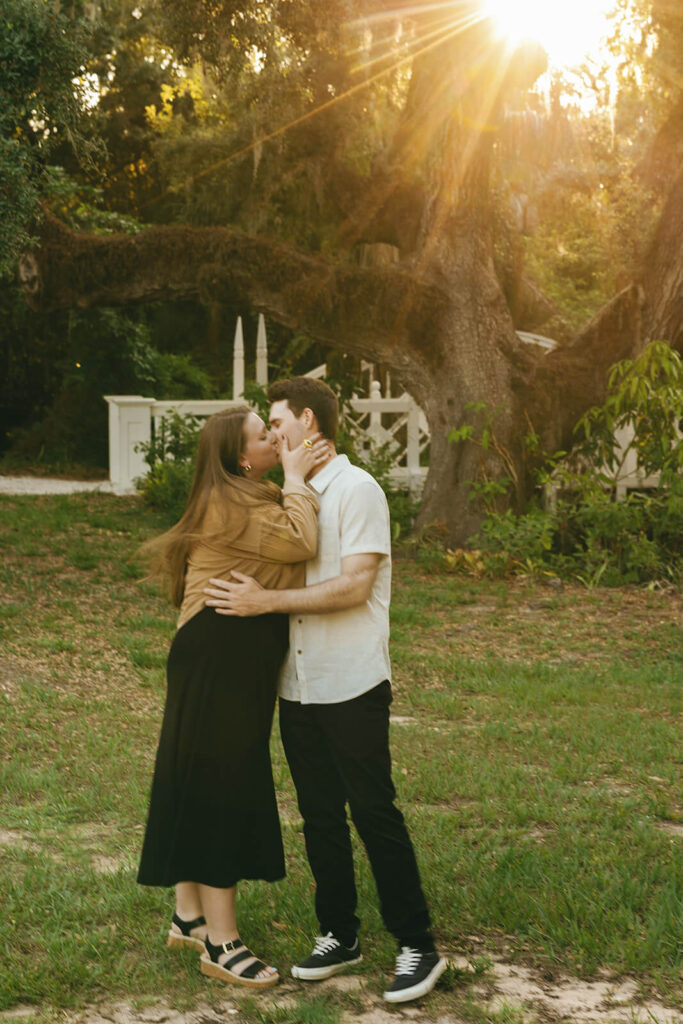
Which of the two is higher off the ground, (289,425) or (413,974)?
(289,425)

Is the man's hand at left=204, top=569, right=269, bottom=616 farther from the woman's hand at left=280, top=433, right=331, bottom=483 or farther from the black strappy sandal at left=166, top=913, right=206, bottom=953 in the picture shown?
the black strappy sandal at left=166, top=913, right=206, bottom=953

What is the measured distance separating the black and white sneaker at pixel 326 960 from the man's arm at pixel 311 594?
1.01m

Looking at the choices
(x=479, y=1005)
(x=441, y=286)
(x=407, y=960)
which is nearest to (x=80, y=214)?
(x=441, y=286)

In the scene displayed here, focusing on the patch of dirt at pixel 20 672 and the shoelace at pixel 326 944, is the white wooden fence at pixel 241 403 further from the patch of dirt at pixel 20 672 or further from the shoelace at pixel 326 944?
the shoelace at pixel 326 944

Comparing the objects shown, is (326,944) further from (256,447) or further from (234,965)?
(256,447)

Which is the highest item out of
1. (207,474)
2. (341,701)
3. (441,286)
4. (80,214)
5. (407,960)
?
(80,214)

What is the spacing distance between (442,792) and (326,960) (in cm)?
183

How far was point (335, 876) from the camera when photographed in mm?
3346

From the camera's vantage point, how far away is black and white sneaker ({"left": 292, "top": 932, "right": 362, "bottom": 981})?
3.29 m

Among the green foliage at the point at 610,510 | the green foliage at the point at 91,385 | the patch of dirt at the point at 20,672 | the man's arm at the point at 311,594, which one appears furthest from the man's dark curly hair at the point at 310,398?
the green foliage at the point at 91,385

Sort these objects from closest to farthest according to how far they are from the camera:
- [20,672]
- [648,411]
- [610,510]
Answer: [20,672] → [648,411] → [610,510]

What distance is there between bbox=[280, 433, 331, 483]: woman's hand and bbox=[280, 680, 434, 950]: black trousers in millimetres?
659

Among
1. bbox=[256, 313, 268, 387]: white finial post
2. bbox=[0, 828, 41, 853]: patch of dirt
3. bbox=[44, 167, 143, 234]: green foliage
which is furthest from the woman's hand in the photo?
bbox=[44, 167, 143, 234]: green foliage

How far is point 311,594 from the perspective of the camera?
3186mm
